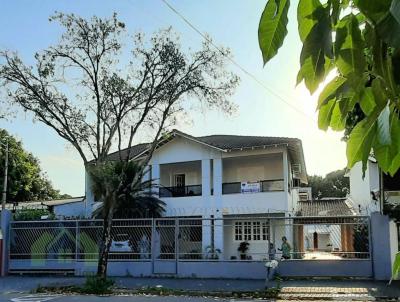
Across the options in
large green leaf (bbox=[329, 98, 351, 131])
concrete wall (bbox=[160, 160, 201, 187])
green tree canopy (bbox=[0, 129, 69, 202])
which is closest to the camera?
large green leaf (bbox=[329, 98, 351, 131])

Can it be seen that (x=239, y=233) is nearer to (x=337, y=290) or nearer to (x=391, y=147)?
(x=337, y=290)

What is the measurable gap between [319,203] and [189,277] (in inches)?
823

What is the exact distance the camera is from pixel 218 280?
20203 millimetres

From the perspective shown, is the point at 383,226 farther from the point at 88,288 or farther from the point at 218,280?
the point at 88,288

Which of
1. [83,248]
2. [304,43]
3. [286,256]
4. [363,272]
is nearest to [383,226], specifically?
[363,272]

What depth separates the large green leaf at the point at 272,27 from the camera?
112 cm

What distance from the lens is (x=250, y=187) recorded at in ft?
96.1

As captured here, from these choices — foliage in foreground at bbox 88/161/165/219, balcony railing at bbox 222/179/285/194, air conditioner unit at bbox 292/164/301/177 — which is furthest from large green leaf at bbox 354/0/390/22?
air conditioner unit at bbox 292/164/301/177

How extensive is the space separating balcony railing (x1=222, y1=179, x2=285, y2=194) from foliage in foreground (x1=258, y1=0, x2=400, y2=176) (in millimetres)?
27798

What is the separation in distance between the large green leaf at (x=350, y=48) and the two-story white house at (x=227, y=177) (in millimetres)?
25082

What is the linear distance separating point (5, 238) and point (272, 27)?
23657 mm

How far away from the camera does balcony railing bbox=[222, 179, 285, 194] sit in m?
29.0

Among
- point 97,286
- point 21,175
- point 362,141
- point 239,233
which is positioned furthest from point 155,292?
point 21,175

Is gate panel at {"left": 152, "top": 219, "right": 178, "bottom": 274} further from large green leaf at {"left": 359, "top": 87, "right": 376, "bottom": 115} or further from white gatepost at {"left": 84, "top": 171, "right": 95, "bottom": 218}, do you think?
large green leaf at {"left": 359, "top": 87, "right": 376, "bottom": 115}
